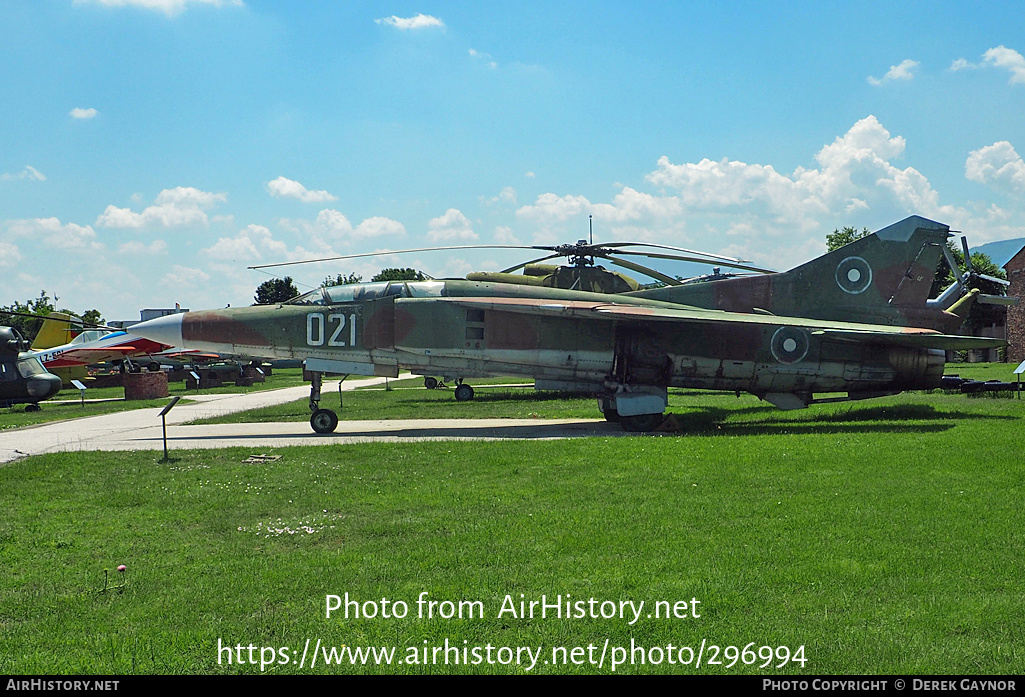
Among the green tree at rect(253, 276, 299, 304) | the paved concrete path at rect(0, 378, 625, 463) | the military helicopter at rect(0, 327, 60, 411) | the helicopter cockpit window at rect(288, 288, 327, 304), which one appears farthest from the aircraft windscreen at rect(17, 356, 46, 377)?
the green tree at rect(253, 276, 299, 304)

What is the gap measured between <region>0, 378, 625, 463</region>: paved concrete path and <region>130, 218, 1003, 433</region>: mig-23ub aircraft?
113 centimetres

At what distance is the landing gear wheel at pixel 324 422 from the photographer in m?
16.3

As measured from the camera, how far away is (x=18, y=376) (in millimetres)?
25062

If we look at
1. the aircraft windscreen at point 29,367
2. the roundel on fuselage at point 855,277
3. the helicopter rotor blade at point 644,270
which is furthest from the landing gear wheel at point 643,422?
the aircraft windscreen at point 29,367

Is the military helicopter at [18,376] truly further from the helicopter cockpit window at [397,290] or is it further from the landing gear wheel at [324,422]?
the helicopter cockpit window at [397,290]

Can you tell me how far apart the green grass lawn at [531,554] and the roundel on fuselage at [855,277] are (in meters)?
7.20

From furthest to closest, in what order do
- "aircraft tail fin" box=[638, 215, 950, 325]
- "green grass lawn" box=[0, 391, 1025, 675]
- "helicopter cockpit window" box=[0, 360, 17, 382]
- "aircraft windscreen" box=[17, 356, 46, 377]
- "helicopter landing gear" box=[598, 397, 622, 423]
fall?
"aircraft windscreen" box=[17, 356, 46, 377] → "helicopter cockpit window" box=[0, 360, 17, 382] → "helicopter landing gear" box=[598, 397, 622, 423] → "aircraft tail fin" box=[638, 215, 950, 325] → "green grass lawn" box=[0, 391, 1025, 675]

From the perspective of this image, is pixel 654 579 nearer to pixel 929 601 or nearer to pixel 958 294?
pixel 929 601

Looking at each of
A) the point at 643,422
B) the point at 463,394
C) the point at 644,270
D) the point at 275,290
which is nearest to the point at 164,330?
the point at 643,422

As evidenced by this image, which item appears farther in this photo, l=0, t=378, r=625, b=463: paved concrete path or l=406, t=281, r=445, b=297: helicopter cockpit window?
l=406, t=281, r=445, b=297: helicopter cockpit window

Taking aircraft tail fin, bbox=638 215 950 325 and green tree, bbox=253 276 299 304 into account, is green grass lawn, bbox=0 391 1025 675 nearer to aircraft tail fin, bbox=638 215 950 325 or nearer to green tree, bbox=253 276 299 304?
aircraft tail fin, bbox=638 215 950 325

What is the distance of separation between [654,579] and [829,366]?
13.0m

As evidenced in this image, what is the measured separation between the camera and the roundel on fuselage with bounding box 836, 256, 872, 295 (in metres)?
17.8
